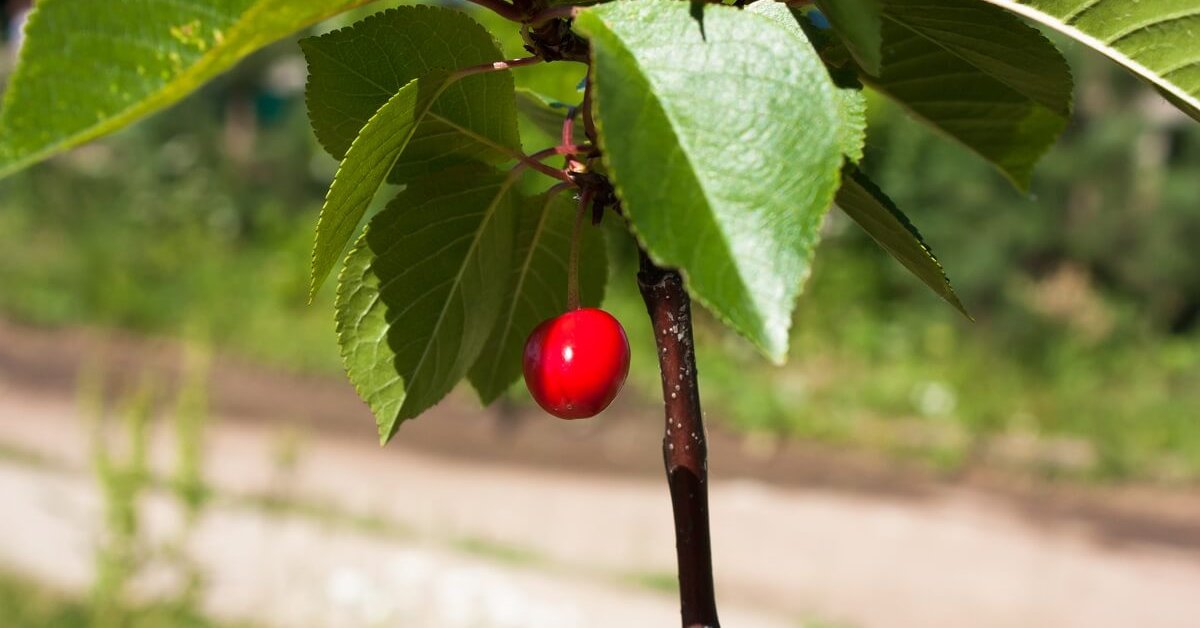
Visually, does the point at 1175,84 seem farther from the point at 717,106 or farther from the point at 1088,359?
the point at 1088,359

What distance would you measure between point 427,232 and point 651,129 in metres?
0.19

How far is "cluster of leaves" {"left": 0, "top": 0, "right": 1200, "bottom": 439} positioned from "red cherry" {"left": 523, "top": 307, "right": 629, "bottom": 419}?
5 cm

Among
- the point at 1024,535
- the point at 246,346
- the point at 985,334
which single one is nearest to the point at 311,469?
the point at 246,346

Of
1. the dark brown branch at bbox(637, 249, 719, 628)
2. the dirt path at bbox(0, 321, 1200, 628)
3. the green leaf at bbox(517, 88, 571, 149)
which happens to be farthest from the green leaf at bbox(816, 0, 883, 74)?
the dirt path at bbox(0, 321, 1200, 628)

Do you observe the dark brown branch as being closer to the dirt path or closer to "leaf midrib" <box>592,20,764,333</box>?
"leaf midrib" <box>592,20,764,333</box>

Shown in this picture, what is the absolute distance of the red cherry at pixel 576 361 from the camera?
0.55 meters

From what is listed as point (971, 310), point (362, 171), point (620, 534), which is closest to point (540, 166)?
point (362, 171)

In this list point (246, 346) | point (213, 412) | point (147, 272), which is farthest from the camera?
point (147, 272)

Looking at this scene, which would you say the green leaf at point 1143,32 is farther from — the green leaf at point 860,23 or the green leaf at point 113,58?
the green leaf at point 113,58

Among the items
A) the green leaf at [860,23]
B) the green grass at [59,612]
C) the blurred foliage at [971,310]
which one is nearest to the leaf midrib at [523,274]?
the green leaf at [860,23]

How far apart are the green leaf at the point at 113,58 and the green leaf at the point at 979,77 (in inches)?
10.4

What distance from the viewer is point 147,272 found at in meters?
7.28

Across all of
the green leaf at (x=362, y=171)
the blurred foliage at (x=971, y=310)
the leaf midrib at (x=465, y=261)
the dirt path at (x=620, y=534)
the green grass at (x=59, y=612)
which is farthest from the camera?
the blurred foliage at (x=971, y=310)

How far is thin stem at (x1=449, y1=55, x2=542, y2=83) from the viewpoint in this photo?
1.71 feet
